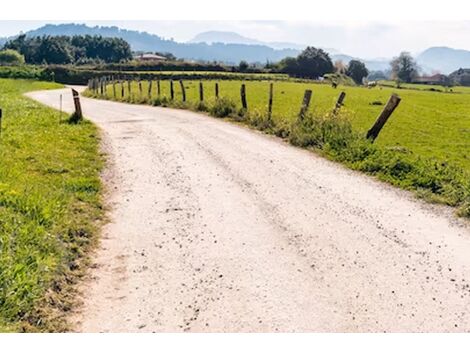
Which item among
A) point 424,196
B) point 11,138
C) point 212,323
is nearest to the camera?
point 212,323

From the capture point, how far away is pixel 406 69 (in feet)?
480

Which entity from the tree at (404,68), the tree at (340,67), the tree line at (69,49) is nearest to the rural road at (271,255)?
the tree at (340,67)

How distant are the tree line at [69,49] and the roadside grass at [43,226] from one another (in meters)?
134

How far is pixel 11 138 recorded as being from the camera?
15.4m

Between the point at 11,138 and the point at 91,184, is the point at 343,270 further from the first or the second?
the point at 11,138

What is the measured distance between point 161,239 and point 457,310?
439 cm

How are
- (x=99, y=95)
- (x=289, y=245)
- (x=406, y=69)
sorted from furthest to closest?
(x=406, y=69), (x=99, y=95), (x=289, y=245)

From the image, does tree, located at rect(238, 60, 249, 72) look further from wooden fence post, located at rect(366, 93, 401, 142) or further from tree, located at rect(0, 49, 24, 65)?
wooden fence post, located at rect(366, 93, 401, 142)

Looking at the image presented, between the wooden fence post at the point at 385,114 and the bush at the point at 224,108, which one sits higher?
the wooden fence post at the point at 385,114

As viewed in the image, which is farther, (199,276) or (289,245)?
(289,245)

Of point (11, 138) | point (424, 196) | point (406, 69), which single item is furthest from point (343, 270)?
point (406, 69)

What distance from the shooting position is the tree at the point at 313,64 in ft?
415

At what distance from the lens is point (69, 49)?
15225 cm

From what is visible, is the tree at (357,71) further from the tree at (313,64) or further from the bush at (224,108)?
the bush at (224,108)
